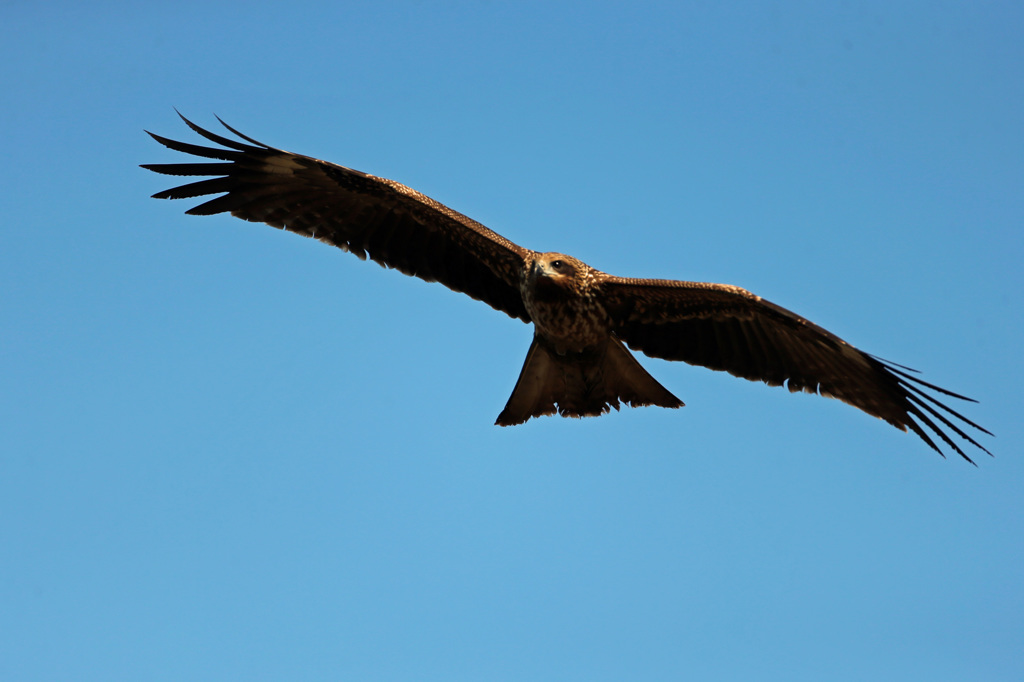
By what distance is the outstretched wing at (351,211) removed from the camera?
7.17 metres

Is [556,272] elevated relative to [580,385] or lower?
elevated

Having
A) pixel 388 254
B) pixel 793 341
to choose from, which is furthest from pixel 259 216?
pixel 793 341

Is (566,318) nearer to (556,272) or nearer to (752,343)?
(556,272)

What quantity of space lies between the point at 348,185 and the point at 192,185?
124cm

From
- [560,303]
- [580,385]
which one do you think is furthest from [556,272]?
[580,385]

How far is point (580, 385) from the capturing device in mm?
6883

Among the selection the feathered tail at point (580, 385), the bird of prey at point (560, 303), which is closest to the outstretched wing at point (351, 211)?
the bird of prey at point (560, 303)

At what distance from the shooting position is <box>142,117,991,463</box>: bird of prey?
6391 mm

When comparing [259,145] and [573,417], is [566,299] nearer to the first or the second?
[573,417]

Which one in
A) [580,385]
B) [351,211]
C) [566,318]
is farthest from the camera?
[351,211]

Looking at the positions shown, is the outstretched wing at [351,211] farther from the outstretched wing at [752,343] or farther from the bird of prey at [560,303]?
the outstretched wing at [752,343]

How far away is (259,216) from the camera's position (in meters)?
7.27

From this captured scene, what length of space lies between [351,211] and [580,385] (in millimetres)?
2406

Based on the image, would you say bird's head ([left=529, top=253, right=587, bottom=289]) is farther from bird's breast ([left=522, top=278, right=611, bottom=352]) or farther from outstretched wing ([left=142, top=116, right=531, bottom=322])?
outstretched wing ([left=142, top=116, right=531, bottom=322])
